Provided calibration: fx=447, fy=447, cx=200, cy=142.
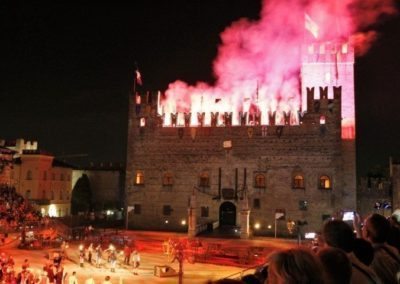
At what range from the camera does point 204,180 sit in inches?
1844

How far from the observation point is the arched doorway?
46.2m

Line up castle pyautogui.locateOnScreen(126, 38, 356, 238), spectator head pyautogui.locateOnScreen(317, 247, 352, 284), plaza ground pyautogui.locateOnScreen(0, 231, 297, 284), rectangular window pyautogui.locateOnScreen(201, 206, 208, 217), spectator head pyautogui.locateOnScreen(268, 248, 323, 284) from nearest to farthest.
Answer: spectator head pyautogui.locateOnScreen(268, 248, 323, 284) < spectator head pyautogui.locateOnScreen(317, 247, 352, 284) < plaza ground pyautogui.locateOnScreen(0, 231, 297, 284) < castle pyautogui.locateOnScreen(126, 38, 356, 238) < rectangular window pyautogui.locateOnScreen(201, 206, 208, 217)

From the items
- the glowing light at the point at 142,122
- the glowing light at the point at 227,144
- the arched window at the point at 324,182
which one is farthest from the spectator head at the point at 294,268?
the glowing light at the point at 142,122

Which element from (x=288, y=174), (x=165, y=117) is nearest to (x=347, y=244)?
(x=288, y=174)

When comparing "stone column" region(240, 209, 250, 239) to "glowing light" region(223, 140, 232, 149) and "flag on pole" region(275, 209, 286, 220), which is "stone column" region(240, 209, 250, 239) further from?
"glowing light" region(223, 140, 232, 149)

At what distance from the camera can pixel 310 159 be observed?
44562 millimetres

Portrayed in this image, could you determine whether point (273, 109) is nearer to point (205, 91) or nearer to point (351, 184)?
point (205, 91)

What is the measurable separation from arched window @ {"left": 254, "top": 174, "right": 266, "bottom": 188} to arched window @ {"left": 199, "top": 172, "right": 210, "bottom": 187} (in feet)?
16.4

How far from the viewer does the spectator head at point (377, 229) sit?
5.75 m

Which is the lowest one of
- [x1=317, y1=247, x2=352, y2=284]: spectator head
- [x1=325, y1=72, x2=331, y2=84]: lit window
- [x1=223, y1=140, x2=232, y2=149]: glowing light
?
[x1=317, y1=247, x2=352, y2=284]: spectator head

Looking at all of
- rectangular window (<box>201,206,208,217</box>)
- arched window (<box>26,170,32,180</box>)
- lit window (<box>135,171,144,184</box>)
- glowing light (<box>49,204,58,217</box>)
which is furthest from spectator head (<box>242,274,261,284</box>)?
glowing light (<box>49,204,58,217</box>)

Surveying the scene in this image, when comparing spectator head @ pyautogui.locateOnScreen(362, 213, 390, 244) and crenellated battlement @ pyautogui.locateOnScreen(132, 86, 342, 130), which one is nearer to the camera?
spectator head @ pyautogui.locateOnScreen(362, 213, 390, 244)

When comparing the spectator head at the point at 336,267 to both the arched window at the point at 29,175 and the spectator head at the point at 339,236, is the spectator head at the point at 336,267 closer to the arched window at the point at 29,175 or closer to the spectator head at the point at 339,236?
the spectator head at the point at 339,236

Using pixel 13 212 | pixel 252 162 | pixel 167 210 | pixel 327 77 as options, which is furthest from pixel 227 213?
pixel 13 212
